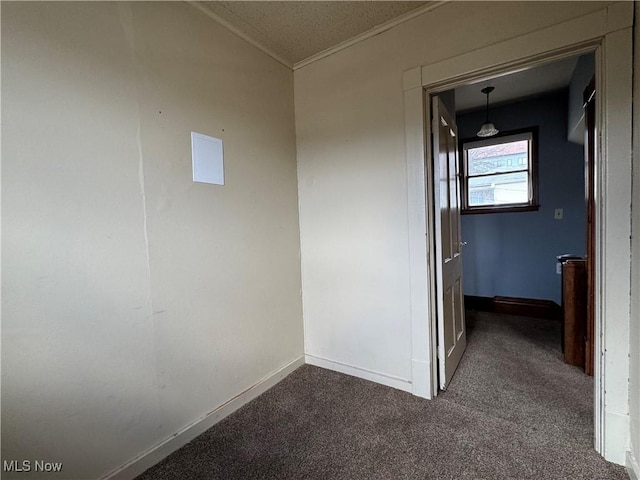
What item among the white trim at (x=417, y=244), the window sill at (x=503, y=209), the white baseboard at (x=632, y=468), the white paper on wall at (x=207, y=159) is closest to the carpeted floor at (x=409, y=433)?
the white baseboard at (x=632, y=468)

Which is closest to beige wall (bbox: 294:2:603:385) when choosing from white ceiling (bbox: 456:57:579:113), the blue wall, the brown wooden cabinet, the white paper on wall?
the white paper on wall

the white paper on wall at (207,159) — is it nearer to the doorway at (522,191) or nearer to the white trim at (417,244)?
the white trim at (417,244)

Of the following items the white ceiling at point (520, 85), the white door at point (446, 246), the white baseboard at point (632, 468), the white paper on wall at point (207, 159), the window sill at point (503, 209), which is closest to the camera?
the white baseboard at point (632, 468)

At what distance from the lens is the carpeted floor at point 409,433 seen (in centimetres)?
136

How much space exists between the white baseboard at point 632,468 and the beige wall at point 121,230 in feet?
6.36

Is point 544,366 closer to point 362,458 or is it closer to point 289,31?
point 362,458

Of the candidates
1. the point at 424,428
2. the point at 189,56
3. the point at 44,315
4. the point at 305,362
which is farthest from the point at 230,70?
the point at 424,428

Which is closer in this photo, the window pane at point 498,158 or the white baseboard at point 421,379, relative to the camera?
the white baseboard at point 421,379

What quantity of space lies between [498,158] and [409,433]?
11.7 feet

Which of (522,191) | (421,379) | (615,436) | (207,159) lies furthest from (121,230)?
(522,191)

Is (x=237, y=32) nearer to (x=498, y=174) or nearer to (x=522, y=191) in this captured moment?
(x=498, y=174)

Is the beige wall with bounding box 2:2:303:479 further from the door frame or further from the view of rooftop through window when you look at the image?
the view of rooftop through window

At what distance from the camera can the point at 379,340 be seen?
2096 mm

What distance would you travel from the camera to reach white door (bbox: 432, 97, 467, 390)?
1891 millimetres
